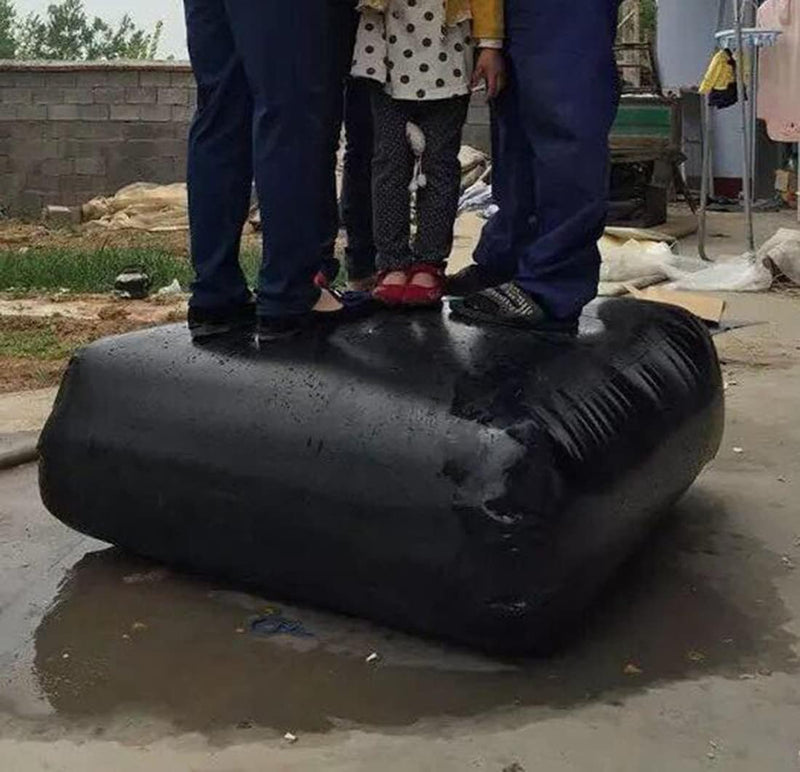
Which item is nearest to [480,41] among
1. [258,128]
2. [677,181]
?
[258,128]

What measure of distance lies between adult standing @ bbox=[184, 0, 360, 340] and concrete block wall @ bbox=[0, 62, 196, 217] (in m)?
8.85

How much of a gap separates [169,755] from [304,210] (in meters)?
1.14

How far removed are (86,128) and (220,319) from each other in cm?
940

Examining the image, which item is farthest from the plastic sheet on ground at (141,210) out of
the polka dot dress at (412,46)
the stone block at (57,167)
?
the polka dot dress at (412,46)

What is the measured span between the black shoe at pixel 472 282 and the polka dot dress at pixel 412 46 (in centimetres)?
48

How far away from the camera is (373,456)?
2395 millimetres

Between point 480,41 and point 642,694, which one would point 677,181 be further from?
point 642,694

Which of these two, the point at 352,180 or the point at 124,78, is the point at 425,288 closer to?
the point at 352,180

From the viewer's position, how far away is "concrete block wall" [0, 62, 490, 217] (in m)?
11.6

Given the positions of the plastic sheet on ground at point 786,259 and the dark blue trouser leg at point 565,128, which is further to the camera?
the plastic sheet on ground at point 786,259

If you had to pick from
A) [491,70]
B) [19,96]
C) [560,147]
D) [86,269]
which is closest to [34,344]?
[86,269]

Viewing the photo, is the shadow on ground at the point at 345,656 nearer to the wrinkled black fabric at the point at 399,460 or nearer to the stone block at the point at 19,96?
the wrinkled black fabric at the point at 399,460

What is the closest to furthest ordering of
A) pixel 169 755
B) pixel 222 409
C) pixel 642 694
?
pixel 169 755 → pixel 642 694 → pixel 222 409

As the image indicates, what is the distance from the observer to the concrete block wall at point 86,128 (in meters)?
11.6
